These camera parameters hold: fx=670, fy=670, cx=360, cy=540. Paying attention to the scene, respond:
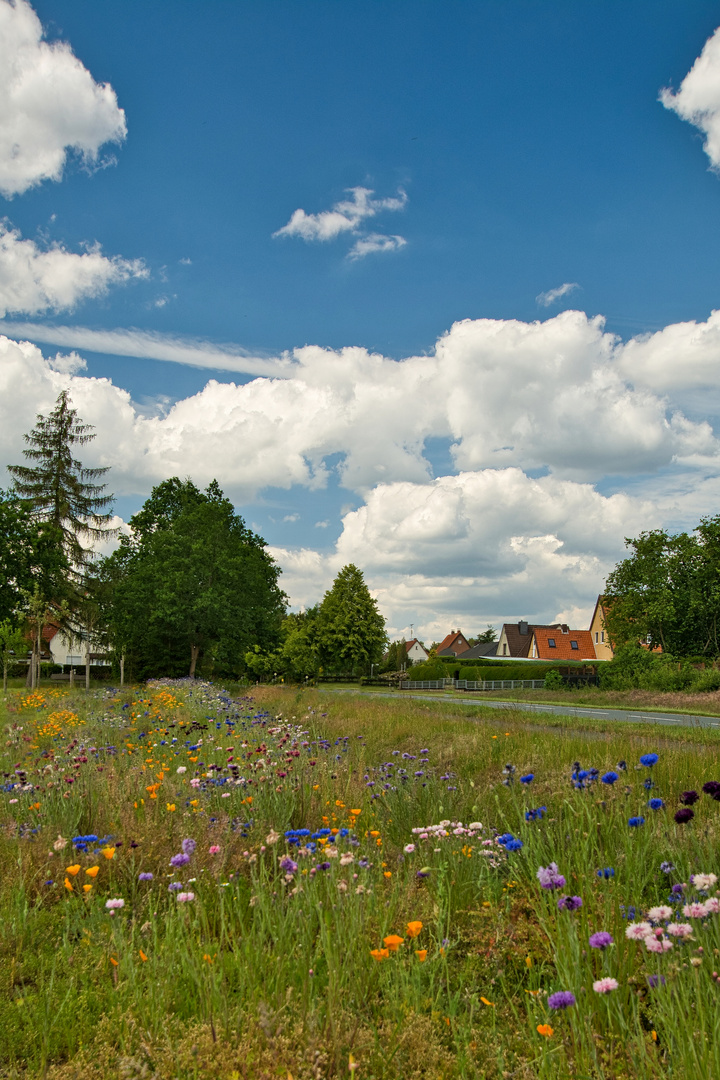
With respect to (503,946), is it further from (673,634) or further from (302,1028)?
(673,634)

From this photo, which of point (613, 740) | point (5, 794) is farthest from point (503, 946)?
point (613, 740)

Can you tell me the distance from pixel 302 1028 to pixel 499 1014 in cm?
90

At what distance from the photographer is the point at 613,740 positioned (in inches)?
336

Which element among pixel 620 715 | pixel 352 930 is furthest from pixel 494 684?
pixel 352 930

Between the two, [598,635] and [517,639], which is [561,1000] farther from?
[517,639]

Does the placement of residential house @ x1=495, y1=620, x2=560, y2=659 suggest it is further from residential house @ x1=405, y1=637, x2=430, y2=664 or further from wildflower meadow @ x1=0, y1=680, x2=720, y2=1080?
wildflower meadow @ x1=0, y1=680, x2=720, y2=1080

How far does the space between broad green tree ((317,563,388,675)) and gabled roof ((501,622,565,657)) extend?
32.2 metres

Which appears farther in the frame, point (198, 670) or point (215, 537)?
point (198, 670)

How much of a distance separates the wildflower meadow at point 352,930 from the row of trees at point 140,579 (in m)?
27.5

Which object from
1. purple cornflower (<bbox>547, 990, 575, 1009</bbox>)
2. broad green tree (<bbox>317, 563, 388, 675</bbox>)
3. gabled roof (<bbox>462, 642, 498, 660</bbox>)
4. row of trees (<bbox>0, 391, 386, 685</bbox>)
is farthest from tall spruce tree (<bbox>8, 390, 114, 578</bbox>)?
gabled roof (<bbox>462, 642, 498, 660</bbox>)

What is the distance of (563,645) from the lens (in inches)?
3068

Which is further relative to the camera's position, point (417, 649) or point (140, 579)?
point (417, 649)

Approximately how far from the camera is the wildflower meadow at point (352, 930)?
2.37m

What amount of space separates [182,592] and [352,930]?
32.4 meters
